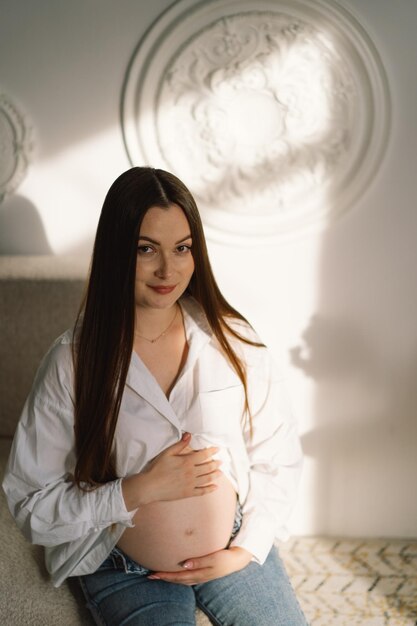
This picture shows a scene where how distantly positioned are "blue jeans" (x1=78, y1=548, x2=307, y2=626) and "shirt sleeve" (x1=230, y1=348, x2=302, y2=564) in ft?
0.40

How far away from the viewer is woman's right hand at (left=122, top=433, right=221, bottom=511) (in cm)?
138

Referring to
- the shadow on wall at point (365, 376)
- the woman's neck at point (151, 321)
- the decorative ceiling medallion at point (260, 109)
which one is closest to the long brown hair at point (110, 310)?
the woman's neck at point (151, 321)

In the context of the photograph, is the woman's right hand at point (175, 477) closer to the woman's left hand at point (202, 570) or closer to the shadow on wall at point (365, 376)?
the woman's left hand at point (202, 570)

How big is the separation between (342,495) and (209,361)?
1004 mm

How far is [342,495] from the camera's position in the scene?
7.53 ft

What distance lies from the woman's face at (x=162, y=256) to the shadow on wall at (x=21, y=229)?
79 cm

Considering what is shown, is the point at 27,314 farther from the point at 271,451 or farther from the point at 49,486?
the point at 271,451

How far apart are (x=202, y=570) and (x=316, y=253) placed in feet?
3.22

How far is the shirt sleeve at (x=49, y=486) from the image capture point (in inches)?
53.9

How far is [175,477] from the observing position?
1405 mm

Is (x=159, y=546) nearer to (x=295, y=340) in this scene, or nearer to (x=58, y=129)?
(x=295, y=340)

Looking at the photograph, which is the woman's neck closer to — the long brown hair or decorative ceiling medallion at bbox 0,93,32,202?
the long brown hair

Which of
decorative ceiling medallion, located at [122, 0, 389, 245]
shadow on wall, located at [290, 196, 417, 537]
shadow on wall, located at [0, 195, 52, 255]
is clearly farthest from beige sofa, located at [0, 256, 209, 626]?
shadow on wall, located at [290, 196, 417, 537]

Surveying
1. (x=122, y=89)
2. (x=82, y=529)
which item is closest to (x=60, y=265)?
(x=122, y=89)
